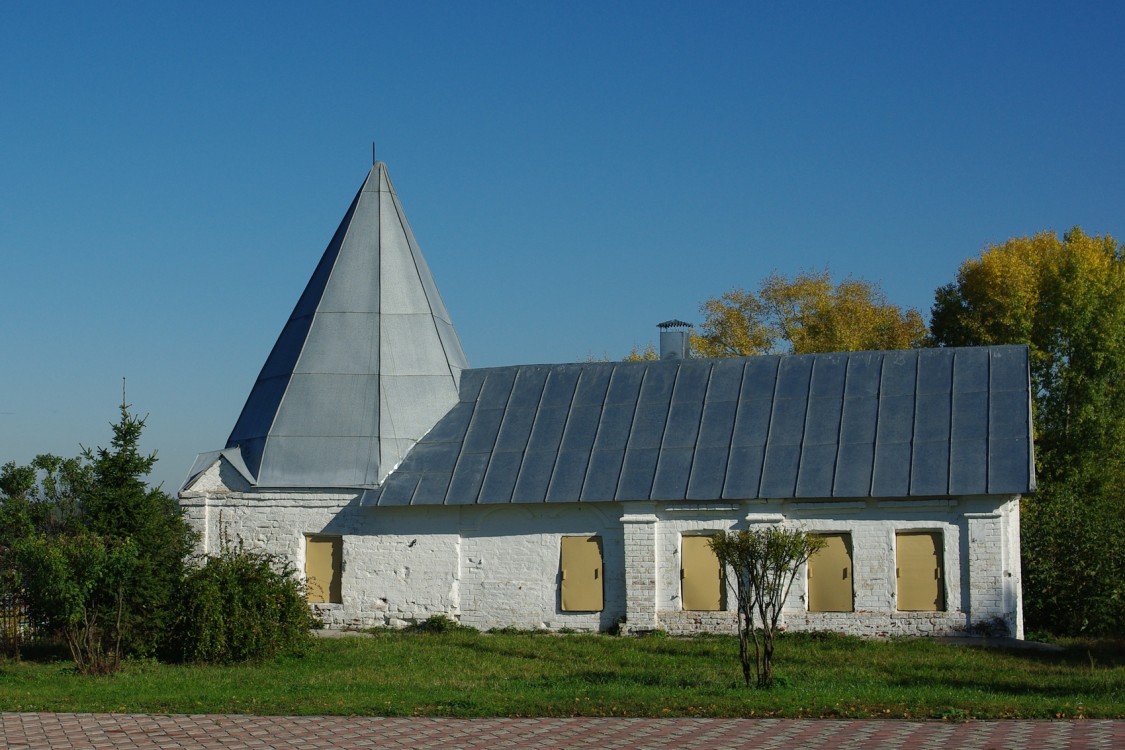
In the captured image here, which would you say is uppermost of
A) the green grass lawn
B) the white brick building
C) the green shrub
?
the white brick building

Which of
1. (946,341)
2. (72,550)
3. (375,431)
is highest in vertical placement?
(946,341)

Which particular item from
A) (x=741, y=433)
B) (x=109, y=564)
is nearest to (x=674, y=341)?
(x=741, y=433)

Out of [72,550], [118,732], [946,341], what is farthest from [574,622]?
[946,341]

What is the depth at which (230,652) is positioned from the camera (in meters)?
17.0

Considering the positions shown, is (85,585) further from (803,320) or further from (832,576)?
(803,320)

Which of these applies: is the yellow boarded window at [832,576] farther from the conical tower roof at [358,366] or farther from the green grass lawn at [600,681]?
the conical tower roof at [358,366]

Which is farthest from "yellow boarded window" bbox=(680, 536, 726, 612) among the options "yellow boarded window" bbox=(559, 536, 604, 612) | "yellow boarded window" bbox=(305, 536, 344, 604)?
"yellow boarded window" bbox=(305, 536, 344, 604)

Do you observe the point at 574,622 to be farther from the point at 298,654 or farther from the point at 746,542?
the point at 746,542

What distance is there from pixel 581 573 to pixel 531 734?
9432 millimetres

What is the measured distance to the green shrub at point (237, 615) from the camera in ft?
55.8

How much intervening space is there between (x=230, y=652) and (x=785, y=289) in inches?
1234

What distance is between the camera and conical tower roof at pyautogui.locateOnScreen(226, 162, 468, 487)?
21.9 m

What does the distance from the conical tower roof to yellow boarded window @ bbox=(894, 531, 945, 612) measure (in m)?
8.53

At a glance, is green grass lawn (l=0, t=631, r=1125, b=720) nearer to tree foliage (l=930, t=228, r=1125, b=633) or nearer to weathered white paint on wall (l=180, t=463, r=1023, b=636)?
weathered white paint on wall (l=180, t=463, r=1023, b=636)
